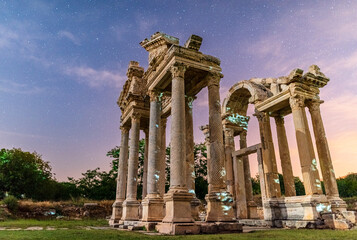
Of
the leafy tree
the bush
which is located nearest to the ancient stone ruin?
the bush

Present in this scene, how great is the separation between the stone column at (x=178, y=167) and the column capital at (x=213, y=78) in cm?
168

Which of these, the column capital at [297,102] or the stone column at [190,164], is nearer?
the stone column at [190,164]

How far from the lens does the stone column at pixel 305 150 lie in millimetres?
13352

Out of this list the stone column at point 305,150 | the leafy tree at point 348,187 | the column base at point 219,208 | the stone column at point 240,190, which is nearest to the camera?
the column base at point 219,208

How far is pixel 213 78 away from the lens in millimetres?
13305

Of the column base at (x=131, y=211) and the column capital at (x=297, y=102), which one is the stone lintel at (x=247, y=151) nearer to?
the column capital at (x=297, y=102)

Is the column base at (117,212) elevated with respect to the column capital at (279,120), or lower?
lower

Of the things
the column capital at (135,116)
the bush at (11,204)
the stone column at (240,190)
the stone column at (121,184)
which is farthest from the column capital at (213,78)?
the bush at (11,204)

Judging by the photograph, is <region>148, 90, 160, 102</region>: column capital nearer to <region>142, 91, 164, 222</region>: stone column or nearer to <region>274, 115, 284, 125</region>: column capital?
<region>142, 91, 164, 222</region>: stone column

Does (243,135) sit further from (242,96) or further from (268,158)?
(268,158)

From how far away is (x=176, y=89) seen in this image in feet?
40.0

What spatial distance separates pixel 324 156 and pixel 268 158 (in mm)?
3386

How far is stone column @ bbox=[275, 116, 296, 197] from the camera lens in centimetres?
1592

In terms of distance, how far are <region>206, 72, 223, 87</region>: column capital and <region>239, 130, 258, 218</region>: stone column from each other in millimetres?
9492
